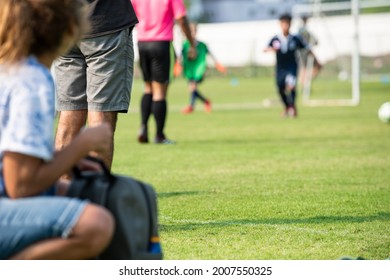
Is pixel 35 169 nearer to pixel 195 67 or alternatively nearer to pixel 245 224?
pixel 245 224

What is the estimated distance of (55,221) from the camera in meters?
3.81

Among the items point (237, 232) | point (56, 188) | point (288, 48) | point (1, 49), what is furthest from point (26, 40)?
point (288, 48)

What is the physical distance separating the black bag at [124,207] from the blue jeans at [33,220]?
0.29 m

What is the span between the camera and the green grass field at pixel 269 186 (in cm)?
600

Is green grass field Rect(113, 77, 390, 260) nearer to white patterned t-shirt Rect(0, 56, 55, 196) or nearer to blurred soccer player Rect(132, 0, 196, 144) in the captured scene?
blurred soccer player Rect(132, 0, 196, 144)

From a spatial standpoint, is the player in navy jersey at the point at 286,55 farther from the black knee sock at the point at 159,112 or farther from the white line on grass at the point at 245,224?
the white line on grass at the point at 245,224

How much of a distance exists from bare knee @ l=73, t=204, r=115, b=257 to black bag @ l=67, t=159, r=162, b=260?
0.21 meters

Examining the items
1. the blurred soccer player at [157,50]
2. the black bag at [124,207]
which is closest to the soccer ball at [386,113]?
the blurred soccer player at [157,50]

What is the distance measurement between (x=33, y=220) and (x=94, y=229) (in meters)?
0.24

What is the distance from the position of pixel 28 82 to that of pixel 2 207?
0.51m

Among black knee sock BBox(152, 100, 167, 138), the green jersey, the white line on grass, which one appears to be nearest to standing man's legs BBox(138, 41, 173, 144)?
black knee sock BBox(152, 100, 167, 138)

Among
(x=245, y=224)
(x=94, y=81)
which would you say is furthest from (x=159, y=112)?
(x=245, y=224)

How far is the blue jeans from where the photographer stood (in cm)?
380
